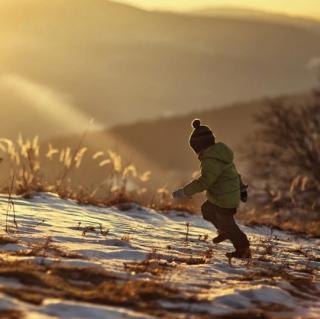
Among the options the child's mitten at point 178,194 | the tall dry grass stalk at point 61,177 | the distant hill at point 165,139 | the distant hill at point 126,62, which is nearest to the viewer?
the child's mitten at point 178,194

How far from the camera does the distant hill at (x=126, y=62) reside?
8806 centimetres

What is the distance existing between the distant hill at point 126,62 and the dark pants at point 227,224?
191 ft

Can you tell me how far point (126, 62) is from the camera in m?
106

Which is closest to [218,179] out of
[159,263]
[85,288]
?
[159,263]

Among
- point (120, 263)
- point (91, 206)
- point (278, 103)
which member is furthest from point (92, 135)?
point (120, 263)

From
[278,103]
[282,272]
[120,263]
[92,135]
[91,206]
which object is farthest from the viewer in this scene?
[92,135]

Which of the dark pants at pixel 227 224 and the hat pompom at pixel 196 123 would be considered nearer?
the dark pants at pixel 227 224

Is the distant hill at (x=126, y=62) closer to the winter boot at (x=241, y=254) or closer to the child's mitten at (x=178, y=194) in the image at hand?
the winter boot at (x=241, y=254)

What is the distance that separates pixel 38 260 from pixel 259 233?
569cm

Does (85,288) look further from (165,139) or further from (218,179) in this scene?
(165,139)

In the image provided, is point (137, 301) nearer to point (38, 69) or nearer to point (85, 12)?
point (38, 69)

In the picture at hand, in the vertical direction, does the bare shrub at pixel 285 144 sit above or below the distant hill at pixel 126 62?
below

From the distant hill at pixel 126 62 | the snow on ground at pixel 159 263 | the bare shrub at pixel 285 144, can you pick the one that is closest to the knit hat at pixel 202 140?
the snow on ground at pixel 159 263

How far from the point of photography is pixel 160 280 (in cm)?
519
